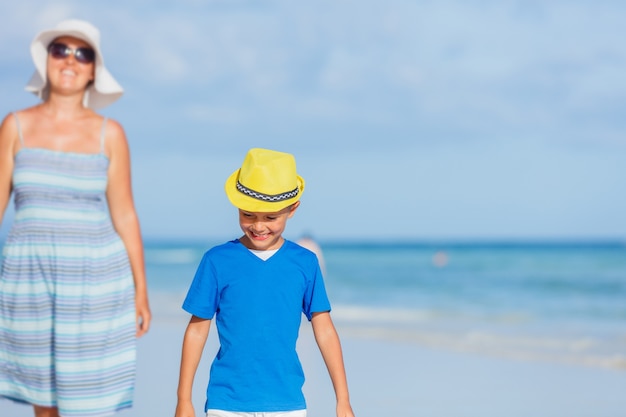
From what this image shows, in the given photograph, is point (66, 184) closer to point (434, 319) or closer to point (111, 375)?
→ point (111, 375)

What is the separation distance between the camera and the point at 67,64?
338 centimetres

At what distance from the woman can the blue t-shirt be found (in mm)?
284

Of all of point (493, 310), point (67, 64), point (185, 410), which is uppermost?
point (493, 310)

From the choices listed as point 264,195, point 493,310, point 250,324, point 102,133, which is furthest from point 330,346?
point 493,310

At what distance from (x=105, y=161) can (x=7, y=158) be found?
0.33 metres

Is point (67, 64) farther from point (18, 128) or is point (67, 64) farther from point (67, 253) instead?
point (67, 253)

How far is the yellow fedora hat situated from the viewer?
11.5 feet

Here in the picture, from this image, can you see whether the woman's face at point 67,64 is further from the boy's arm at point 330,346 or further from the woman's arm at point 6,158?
the boy's arm at point 330,346

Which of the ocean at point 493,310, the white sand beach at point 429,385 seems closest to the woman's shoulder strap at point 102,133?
the white sand beach at point 429,385

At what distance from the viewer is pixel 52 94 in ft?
11.1

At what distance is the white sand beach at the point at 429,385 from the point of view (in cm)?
655

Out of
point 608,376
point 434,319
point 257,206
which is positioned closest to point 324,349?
point 257,206

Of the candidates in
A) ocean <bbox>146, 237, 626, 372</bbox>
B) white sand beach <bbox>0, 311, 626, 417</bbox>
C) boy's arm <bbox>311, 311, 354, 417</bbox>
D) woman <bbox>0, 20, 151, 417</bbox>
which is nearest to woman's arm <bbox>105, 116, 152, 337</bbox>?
woman <bbox>0, 20, 151, 417</bbox>

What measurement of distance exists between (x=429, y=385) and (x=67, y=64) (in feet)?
15.9
